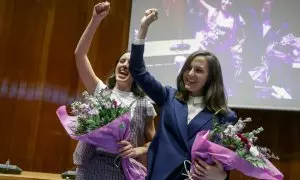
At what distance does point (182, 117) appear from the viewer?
169cm

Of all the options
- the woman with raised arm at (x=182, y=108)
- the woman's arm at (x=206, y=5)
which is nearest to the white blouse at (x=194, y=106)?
the woman with raised arm at (x=182, y=108)

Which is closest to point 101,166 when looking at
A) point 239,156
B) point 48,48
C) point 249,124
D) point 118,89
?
point 118,89

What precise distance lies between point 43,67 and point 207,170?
2.36 metres

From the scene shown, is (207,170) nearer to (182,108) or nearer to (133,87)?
(182,108)

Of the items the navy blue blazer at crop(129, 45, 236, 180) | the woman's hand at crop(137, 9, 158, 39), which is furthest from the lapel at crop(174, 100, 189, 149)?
the woman's hand at crop(137, 9, 158, 39)

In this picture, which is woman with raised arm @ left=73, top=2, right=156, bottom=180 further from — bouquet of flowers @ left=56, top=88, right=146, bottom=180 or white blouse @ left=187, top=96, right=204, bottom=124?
white blouse @ left=187, top=96, right=204, bottom=124

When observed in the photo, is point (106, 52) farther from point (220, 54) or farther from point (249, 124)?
point (249, 124)

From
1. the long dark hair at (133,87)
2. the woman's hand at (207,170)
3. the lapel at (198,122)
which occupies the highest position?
the long dark hair at (133,87)

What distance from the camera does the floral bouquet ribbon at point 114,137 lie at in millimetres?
1647

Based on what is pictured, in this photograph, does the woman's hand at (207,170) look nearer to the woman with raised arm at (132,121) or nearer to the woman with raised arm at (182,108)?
the woman with raised arm at (182,108)

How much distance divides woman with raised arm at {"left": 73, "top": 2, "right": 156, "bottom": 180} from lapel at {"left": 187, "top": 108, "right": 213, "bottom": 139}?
279mm

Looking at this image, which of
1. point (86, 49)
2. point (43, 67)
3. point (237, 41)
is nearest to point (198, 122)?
point (86, 49)

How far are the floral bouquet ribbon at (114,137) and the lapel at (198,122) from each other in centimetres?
27

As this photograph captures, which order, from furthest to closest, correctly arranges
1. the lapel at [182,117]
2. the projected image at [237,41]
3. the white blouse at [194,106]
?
the projected image at [237,41] → the white blouse at [194,106] → the lapel at [182,117]
